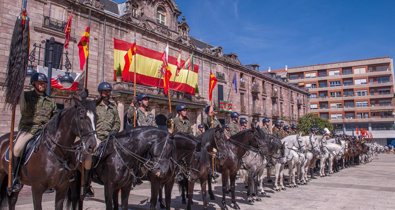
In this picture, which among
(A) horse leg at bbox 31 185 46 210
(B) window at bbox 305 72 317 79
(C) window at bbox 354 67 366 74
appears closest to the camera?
(A) horse leg at bbox 31 185 46 210

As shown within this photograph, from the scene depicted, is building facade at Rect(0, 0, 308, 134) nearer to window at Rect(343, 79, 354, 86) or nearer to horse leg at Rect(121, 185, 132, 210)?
horse leg at Rect(121, 185, 132, 210)

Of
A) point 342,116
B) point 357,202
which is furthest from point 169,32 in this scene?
point 342,116

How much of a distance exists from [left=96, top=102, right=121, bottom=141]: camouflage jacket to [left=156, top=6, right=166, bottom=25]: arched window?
19.6m

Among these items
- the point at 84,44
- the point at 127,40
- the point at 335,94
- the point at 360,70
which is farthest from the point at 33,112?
the point at 360,70

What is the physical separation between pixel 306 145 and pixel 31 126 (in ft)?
34.4

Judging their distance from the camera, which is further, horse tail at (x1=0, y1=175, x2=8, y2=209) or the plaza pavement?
the plaza pavement

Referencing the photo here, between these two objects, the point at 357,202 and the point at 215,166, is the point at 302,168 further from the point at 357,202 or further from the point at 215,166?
the point at 215,166

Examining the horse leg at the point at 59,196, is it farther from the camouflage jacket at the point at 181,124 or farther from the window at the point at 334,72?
the window at the point at 334,72

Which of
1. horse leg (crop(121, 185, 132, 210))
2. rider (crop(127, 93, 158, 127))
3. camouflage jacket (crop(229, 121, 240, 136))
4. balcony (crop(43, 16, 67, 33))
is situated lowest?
horse leg (crop(121, 185, 132, 210))

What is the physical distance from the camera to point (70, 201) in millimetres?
5234

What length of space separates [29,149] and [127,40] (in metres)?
17.3

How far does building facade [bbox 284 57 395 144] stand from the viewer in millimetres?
56250

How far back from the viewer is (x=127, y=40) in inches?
814

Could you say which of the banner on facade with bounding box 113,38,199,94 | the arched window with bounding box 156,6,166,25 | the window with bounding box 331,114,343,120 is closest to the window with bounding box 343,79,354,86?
the window with bounding box 331,114,343,120
